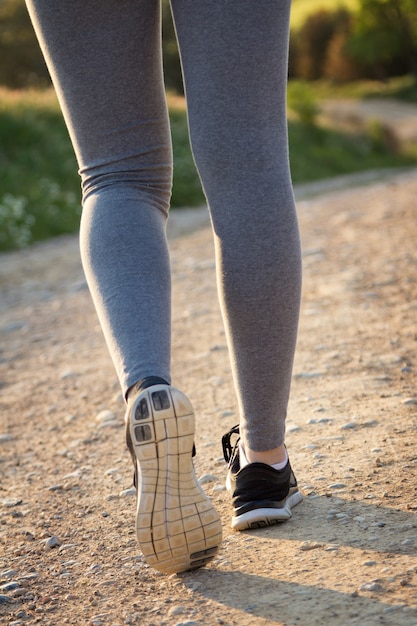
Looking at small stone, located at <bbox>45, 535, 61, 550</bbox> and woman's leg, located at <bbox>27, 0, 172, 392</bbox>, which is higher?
woman's leg, located at <bbox>27, 0, 172, 392</bbox>

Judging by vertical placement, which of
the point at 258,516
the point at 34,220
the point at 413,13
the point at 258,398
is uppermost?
the point at 413,13

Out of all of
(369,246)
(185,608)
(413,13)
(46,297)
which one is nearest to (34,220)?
(46,297)

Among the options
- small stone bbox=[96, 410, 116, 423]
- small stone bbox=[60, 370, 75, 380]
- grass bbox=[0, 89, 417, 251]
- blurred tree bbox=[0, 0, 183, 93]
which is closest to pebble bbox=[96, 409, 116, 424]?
small stone bbox=[96, 410, 116, 423]

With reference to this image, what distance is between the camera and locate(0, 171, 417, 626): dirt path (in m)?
1.37

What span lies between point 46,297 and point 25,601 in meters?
3.30

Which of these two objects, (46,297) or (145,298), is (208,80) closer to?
(145,298)

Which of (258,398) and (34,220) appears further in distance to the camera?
(34,220)

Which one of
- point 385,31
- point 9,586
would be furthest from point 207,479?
point 385,31

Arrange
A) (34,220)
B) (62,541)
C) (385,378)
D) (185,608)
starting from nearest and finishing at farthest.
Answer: (185,608) < (62,541) < (385,378) < (34,220)

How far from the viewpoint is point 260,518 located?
1.61 meters

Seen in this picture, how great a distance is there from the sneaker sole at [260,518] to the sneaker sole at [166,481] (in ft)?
0.80

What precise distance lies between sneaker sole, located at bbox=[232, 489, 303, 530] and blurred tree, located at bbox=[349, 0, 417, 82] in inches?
1158

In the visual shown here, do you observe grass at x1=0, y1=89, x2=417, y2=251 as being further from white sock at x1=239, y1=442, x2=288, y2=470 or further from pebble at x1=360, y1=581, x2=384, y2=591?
pebble at x1=360, y1=581, x2=384, y2=591

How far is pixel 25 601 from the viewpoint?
1514 millimetres
